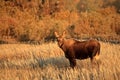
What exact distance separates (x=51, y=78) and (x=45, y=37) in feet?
65.3

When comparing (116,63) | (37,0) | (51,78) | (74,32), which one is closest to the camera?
(51,78)

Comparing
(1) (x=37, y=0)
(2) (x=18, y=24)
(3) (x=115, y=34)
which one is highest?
(1) (x=37, y=0)

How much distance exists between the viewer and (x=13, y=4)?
31.9 m

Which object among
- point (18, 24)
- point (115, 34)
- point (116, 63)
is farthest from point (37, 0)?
point (116, 63)

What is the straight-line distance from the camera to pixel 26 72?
29.9 feet

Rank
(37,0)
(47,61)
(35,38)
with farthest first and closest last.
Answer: (37,0)
(35,38)
(47,61)

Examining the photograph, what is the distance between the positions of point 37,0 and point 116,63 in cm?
2538

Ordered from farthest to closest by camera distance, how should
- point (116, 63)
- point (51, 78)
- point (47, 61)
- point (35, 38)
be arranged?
point (35, 38), point (47, 61), point (116, 63), point (51, 78)

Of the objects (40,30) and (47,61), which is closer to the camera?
(47,61)

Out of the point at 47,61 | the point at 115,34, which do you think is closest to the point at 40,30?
the point at 115,34

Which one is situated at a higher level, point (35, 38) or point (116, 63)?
point (116, 63)

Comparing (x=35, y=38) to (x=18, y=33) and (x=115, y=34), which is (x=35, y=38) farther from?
(x=115, y=34)

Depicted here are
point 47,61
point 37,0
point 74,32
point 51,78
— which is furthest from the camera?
point 37,0

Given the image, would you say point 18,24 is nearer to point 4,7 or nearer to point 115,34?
point 4,7
